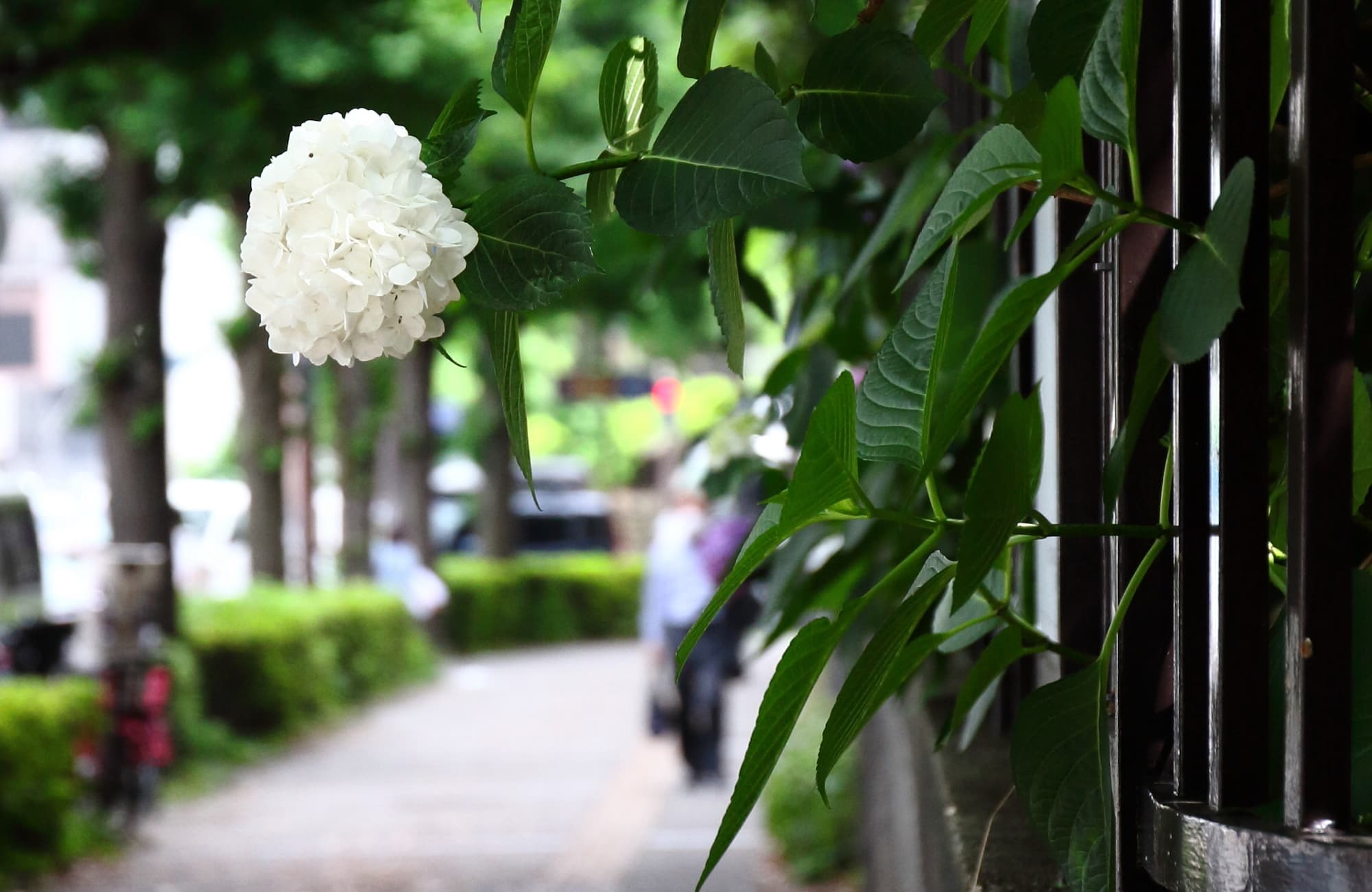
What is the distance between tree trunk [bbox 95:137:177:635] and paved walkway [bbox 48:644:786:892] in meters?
1.90

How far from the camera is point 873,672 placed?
0.69m

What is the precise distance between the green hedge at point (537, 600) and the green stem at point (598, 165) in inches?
732

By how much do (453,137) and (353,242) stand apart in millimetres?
83

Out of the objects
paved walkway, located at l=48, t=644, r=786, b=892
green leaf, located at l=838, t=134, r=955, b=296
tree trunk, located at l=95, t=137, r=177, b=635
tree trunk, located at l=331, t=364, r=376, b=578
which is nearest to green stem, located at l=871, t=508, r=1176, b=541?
green leaf, located at l=838, t=134, r=955, b=296

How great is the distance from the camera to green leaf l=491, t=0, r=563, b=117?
711 mm

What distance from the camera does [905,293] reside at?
8.14 ft

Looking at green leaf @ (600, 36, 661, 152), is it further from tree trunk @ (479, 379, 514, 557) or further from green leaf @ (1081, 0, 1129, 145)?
tree trunk @ (479, 379, 514, 557)

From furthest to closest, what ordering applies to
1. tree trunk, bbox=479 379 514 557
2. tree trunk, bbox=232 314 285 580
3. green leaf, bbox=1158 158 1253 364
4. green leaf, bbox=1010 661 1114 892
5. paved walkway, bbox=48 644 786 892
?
1. tree trunk, bbox=479 379 514 557
2. tree trunk, bbox=232 314 285 580
3. paved walkway, bbox=48 644 786 892
4. green leaf, bbox=1010 661 1114 892
5. green leaf, bbox=1158 158 1253 364

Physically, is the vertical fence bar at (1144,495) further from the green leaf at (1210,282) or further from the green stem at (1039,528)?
the green leaf at (1210,282)

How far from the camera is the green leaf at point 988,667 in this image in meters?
0.88

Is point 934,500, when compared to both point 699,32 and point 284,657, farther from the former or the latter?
point 284,657

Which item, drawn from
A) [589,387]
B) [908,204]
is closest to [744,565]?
[908,204]

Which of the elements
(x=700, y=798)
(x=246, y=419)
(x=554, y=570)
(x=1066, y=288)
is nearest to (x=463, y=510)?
(x=554, y=570)

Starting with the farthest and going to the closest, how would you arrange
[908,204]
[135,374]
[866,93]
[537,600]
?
[537,600] < [135,374] < [908,204] < [866,93]
